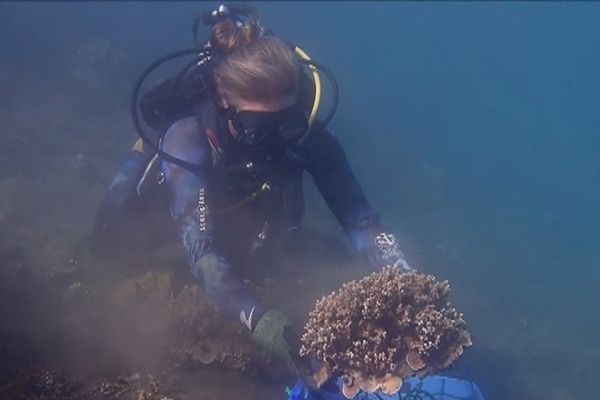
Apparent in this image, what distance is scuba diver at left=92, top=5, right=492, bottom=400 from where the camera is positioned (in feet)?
15.5

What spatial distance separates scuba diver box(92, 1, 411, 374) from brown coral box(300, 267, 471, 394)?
342mm

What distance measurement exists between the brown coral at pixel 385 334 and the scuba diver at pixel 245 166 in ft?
0.88

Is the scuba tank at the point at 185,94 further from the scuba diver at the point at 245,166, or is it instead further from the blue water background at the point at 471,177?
the blue water background at the point at 471,177

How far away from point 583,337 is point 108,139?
41.6 ft

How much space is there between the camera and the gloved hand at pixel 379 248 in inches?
217

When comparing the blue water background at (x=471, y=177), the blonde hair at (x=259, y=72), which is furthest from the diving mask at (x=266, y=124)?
the blue water background at (x=471, y=177)

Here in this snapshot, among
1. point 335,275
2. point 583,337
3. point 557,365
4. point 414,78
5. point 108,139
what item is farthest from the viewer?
point 414,78

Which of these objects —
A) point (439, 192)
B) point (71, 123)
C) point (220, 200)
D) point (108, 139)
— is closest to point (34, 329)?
point (220, 200)

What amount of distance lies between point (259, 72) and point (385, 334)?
2421 millimetres

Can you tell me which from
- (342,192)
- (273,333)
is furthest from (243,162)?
(273,333)

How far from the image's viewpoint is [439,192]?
18.4 meters

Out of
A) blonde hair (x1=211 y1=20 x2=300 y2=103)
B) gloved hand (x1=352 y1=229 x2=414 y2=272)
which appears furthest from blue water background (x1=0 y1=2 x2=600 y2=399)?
blonde hair (x1=211 y1=20 x2=300 y2=103)

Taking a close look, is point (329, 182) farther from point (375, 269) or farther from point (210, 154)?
point (210, 154)

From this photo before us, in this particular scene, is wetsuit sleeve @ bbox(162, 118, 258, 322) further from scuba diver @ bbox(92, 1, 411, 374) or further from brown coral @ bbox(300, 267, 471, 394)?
brown coral @ bbox(300, 267, 471, 394)
